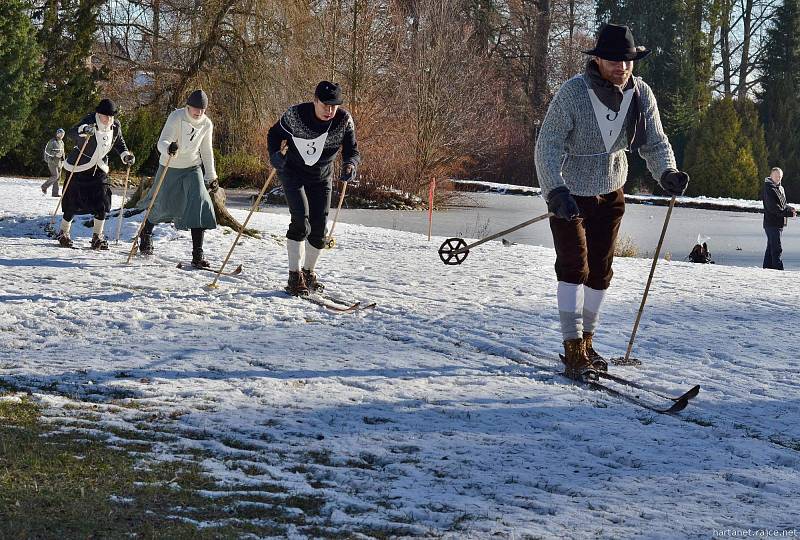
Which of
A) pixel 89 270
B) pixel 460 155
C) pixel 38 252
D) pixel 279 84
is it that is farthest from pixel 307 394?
pixel 460 155

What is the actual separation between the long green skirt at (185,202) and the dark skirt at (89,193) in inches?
43.6

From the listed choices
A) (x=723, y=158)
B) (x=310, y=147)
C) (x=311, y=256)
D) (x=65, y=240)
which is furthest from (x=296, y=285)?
(x=723, y=158)

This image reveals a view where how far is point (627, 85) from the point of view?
6.16m

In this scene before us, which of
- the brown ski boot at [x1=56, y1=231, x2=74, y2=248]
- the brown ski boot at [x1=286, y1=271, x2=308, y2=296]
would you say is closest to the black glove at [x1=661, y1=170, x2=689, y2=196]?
the brown ski boot at [x1=286, y1=271, x2=308, y2=296]

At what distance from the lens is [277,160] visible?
8617 mm

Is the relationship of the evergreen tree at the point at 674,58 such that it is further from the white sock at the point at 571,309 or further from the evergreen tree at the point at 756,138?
the white sock at the point at 571,309

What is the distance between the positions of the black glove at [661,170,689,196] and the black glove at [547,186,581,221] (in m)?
0.65

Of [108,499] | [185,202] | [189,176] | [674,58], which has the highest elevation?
[674,58]

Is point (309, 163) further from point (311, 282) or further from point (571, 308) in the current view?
point (571, 308)

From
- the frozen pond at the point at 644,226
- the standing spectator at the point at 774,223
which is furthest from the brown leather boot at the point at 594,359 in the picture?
the frozen pond at the point at 644,226

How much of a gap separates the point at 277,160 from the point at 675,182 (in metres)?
3.53

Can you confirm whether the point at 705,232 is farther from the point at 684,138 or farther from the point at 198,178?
the point at 684,138

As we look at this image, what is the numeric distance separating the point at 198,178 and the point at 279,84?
36.9ft

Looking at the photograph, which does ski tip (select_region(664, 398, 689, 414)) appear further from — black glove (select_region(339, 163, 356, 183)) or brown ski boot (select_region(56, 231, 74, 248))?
brown ski boot (select_region(56, 231, 74, 248))
